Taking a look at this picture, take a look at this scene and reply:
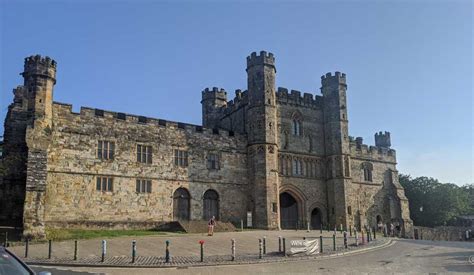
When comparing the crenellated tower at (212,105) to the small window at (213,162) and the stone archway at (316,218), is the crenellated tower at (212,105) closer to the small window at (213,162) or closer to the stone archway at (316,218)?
the small window at (213,162)

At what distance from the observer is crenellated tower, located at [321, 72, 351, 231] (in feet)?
135

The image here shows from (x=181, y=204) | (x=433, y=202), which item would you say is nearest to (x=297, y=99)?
(x=181, y=204)

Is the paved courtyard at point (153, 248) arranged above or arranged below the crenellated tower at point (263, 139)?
below

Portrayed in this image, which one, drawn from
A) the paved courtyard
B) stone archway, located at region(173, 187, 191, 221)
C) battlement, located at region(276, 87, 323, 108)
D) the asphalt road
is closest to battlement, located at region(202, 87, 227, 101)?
battlement, located at region(276, 87, 323, 108)

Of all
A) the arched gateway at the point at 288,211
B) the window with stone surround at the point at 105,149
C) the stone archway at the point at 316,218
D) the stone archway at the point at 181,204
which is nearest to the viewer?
the window with stone surround at the point at 105,149

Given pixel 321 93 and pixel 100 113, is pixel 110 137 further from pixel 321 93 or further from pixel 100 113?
pixel 321 93

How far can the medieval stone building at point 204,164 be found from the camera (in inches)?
1081

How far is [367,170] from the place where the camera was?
4681 centimetres

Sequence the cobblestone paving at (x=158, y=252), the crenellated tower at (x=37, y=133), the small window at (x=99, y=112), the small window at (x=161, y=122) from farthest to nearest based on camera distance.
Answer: the small window at (x=161, y=122)
the small window at (x=99, y=112)
the crenellated tower at (x=37, y=133)
the cobblestone paving at (x=158, y=252)

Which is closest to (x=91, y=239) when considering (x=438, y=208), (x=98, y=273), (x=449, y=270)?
(x=98, y=273)

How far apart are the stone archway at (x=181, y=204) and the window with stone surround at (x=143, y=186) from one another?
7.05 feet

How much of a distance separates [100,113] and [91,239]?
986 centimetres

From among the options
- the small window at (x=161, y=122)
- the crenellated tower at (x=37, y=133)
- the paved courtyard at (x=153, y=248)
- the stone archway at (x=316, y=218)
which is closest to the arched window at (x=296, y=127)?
the stone archway at (x=316, y=218)

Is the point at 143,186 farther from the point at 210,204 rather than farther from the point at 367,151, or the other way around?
the point at 367,151
